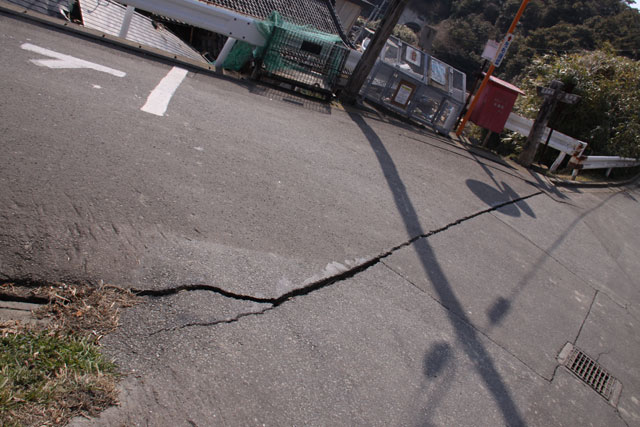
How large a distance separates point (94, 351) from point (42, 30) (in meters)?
6.36

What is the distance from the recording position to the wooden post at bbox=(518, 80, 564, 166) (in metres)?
10.3

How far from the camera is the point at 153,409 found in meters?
2.08

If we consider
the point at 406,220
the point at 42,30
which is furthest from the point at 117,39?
the point at 406,220

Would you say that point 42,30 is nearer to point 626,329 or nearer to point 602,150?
point 626,329

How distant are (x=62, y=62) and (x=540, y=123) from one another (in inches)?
413

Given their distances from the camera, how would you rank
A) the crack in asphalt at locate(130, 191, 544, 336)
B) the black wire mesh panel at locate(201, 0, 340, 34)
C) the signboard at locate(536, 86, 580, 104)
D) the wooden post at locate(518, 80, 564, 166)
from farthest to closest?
1. the black wire mesh panel at locate(201, 0, 340, 34)
2. the wooden post at locate(518, 80, 564, 166)
3. the signboard at locate(536, 86, 580, 104)
4. the crack in asphalt at locate(130, 191, 544, 336)

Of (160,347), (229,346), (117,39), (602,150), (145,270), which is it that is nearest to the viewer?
(160,347)

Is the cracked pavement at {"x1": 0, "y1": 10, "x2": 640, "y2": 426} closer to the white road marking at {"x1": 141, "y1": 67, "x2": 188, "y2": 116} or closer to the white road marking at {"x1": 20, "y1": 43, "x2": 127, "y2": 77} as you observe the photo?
the white road marking at {"x1": 141, "y1": 67, "x2": 188, "y2": 116}

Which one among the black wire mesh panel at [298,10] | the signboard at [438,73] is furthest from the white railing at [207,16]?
the black wire mesh panel at [298,10]

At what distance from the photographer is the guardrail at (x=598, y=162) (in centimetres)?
1153

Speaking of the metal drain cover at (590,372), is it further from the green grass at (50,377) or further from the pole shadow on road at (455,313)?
the green grass at (50,377)

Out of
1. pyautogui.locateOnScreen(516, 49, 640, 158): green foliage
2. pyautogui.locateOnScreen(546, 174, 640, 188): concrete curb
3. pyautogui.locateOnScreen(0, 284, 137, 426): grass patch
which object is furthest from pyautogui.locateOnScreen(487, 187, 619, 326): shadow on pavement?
pyautogui.locateOnScreen(516, 49, 640, 158): green foliage

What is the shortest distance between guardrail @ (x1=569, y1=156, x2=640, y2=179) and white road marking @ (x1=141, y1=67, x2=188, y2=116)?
10332mm

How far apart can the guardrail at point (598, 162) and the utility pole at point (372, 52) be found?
641 centimetres
